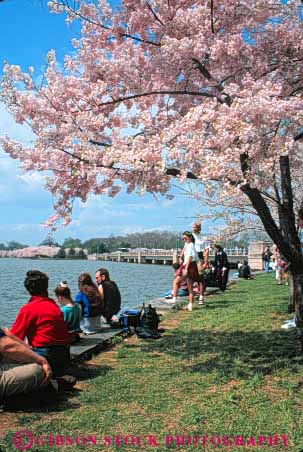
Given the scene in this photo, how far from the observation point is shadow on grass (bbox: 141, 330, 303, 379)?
21.9 feet

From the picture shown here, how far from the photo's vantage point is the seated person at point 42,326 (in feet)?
19.1

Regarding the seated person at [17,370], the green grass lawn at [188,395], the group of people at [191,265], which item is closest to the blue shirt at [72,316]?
the green grass lawn at [188,395]

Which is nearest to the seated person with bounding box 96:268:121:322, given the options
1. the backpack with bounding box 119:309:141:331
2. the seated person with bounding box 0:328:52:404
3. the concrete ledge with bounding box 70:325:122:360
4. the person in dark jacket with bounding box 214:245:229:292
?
the backpack with bounding box 119:309:141:331

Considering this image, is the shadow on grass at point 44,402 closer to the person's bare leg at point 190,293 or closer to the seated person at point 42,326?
the seated person at point 42,326

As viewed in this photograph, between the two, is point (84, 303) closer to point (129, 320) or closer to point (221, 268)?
point (129, 320)

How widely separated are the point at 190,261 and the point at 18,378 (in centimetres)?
766

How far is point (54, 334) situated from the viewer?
19.4 ft

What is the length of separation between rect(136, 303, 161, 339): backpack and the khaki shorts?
404 cm

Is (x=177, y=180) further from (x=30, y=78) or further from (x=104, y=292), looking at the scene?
(x=104, y=292)

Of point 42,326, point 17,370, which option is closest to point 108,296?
point 42,326

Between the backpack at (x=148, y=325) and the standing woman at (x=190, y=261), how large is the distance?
258cm

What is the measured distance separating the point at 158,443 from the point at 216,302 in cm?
1001

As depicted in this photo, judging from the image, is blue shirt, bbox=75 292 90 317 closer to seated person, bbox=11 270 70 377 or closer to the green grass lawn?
the green grass lawn

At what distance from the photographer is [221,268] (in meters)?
18.2
